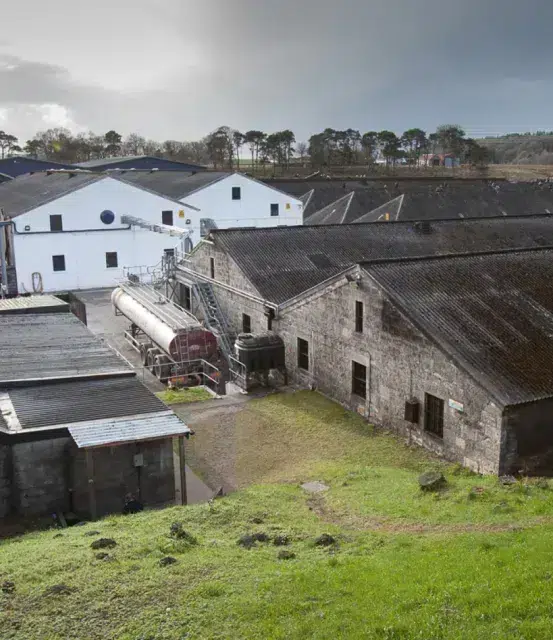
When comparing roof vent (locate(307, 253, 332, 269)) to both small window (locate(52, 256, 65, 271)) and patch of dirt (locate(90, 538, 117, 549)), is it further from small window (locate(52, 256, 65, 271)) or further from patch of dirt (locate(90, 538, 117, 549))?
patch of dirt (locate(90, 538, 117, 549))

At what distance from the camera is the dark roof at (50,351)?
68.4 feet

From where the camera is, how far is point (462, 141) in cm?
13475

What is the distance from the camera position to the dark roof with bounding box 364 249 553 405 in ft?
62.7

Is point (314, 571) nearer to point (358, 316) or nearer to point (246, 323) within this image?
point (358, 316)

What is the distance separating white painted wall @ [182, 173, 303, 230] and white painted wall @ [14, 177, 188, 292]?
19.2ft

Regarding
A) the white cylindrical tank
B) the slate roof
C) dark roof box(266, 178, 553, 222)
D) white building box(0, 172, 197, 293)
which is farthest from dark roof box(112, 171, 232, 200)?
the white cylindrical tank

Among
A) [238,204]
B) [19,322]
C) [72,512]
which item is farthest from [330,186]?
[72,512]

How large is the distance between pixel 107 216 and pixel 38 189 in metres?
10.3

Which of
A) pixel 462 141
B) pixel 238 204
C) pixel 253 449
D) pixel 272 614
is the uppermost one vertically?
pixel 462 141

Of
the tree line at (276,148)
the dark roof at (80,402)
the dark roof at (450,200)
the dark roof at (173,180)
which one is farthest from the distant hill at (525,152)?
the dark roof at (80,402)

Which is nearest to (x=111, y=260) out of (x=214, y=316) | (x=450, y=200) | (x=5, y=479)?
(x=214, y=316)

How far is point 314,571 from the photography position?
1112 centimetres

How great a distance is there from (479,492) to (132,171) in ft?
201

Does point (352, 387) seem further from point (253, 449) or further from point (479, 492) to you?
point (479, 492)
